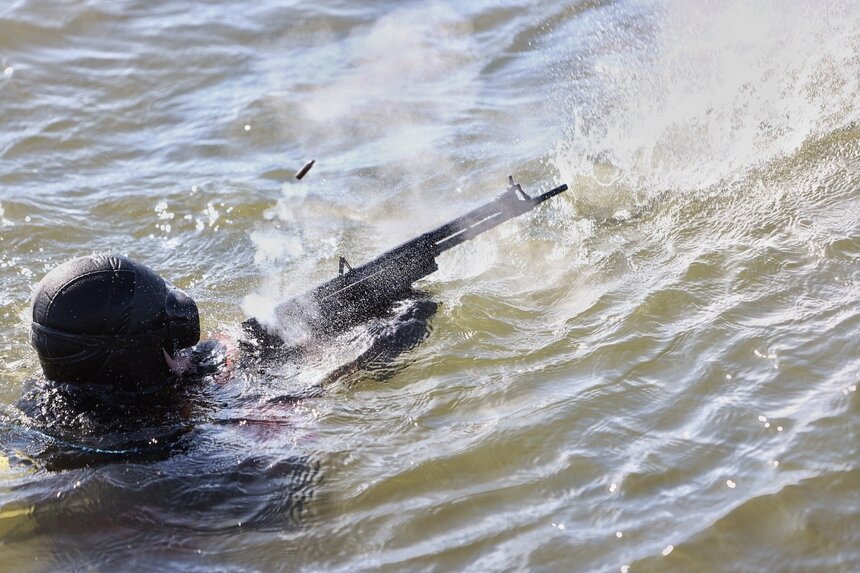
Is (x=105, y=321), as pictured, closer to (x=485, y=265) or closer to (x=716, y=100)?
(x=485, y=265)

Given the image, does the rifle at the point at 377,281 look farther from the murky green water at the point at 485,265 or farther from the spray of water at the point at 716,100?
the spray of water at the point at 716,100

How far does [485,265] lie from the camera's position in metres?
6.00

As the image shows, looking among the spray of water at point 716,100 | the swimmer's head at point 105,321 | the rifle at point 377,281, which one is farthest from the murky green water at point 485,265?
the swimmer's head at point 105,321

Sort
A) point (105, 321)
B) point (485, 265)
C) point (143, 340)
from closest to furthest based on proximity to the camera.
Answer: point (105, 321), point (143, 340), point (485, 265)

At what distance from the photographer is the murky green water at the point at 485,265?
365 cm

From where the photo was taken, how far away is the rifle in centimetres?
479

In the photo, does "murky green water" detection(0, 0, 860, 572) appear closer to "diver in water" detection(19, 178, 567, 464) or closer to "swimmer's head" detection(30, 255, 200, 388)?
"diver in water" detection(19, 178, 567, 464)

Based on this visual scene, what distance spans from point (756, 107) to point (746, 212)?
149cm

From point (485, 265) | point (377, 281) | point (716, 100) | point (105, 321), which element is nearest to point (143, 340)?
point (105, 321)

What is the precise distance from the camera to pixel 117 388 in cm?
418

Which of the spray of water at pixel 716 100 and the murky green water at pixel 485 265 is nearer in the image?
the murky green water at pixel 485 265

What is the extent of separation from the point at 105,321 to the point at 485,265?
2711 millimetres

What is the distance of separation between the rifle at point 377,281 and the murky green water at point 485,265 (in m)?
0.26

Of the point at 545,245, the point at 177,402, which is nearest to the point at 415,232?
the point at 545,245
